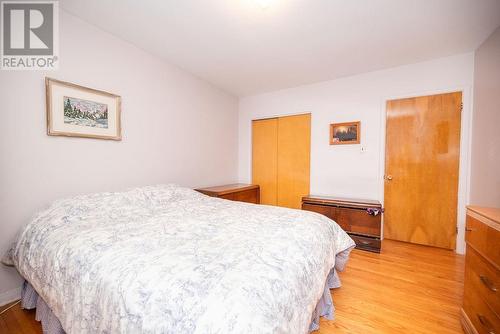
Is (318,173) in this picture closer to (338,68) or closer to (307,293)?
(338,68)

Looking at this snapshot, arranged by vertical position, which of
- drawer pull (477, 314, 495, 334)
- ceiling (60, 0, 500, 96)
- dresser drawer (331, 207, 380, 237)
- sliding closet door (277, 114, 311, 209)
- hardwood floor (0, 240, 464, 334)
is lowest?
hardwood floor (0, 240, 464, 334)

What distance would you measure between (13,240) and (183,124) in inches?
79.4

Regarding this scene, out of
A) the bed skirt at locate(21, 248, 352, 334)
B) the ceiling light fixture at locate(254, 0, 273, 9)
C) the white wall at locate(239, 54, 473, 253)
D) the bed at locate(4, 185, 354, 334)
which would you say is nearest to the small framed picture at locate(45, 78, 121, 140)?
the bed at locate(4, 185, 354, 334)

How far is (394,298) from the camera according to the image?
5.62ft

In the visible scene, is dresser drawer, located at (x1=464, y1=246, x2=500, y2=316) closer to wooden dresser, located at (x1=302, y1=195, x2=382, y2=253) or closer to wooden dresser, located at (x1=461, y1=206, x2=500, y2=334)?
wooden dresser, located at (x1=461, y1=206, x2=500, y2=334)

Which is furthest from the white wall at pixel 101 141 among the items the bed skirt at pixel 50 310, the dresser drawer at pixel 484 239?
the dresser drawer at pixel 484 239

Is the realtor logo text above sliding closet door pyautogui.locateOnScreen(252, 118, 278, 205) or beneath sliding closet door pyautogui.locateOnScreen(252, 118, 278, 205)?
above

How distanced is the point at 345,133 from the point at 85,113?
10.7 feet

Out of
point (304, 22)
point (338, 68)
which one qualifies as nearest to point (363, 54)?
point (338, 68)

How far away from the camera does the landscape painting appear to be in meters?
1.88

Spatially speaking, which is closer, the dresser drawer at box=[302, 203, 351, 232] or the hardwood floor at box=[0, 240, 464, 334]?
the hardwood floor at box=[0, 240, 464, 334]

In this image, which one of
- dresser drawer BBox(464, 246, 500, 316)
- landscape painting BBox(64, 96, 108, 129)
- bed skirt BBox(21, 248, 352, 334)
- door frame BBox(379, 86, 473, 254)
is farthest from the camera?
door frame BBox(379, 86, 473, 254)

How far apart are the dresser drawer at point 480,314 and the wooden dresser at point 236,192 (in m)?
2.52

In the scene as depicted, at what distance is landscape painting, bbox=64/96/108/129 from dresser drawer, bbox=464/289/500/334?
3187 mm
